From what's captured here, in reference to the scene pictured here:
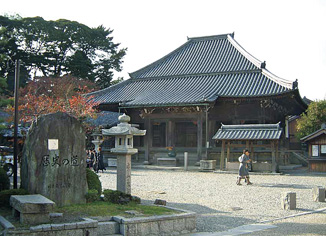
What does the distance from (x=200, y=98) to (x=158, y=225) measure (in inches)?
664

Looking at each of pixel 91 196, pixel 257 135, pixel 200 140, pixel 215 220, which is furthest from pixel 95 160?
pixel 215 220

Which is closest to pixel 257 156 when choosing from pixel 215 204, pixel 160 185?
pixel 160 185

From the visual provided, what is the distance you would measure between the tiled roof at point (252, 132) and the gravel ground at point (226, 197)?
284 centimetres

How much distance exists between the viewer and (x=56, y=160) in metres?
8.46

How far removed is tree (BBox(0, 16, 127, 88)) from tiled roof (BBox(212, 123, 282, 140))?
22.8 meters

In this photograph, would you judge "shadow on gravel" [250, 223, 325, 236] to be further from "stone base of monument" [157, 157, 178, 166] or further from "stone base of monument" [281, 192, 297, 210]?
"stone base of monument" [157, 157, 178, 166]

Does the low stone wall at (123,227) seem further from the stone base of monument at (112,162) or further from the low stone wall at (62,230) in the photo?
the stone base of monument at (112,162)

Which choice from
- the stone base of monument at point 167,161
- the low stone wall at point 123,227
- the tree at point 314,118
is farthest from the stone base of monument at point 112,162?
the low stone wall at point 123,227

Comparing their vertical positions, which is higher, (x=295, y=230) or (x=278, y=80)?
(x=278, y=80)

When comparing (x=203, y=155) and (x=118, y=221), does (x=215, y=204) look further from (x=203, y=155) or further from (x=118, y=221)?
(x=203, y=155)

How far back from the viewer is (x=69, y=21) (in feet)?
141

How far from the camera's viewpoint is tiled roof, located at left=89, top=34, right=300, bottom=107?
2453 cm

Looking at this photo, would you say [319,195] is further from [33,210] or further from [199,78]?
[199,78]

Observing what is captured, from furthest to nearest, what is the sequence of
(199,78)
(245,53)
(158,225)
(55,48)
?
(55,48)
(245,53)
(199,78)
(158,225)
